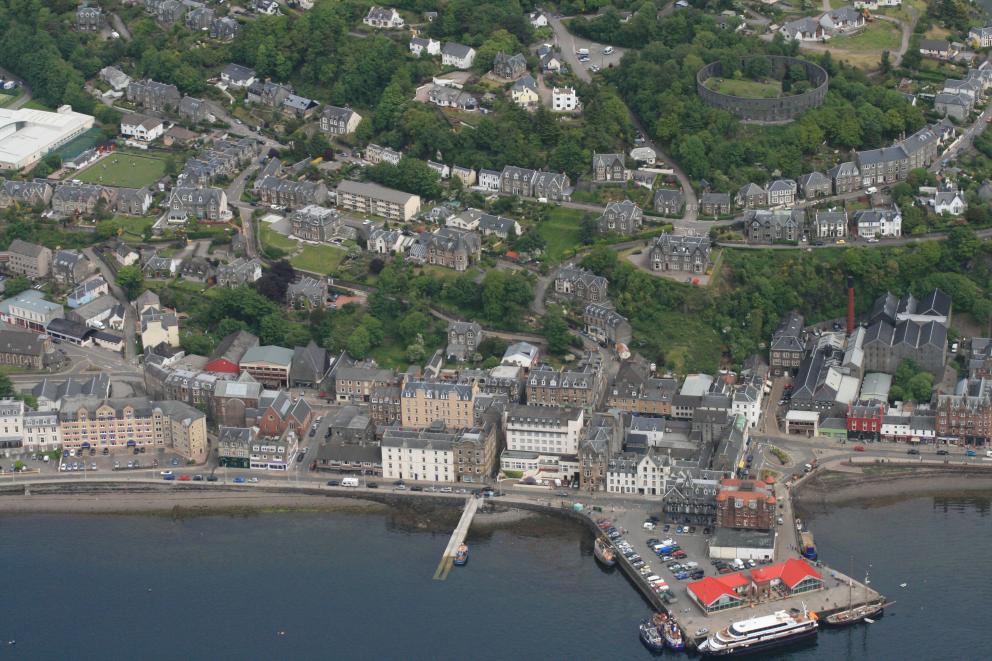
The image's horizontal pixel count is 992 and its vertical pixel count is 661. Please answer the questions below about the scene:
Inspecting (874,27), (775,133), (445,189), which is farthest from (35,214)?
(874,27)

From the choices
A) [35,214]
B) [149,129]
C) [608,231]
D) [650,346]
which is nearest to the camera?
[650,346]

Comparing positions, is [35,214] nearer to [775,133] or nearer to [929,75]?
[775,133]

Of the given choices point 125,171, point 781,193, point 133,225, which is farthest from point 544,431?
point 125,171

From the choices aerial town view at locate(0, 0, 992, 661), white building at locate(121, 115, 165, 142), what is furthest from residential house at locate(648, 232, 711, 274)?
white building at locate(121, 115, 165, 142)

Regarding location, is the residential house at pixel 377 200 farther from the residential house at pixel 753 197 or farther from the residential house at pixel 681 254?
the residential house at pixel 753 197

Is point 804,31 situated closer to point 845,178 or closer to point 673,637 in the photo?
point 845,178

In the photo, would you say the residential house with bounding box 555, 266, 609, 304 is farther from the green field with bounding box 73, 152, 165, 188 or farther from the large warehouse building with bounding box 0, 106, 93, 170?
the large warehouse building with bounding box 0, 106, 93, 170

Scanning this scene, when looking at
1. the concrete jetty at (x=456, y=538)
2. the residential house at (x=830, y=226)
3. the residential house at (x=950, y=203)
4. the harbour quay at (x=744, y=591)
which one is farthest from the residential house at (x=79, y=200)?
the residential house at (x=950, y=203)
